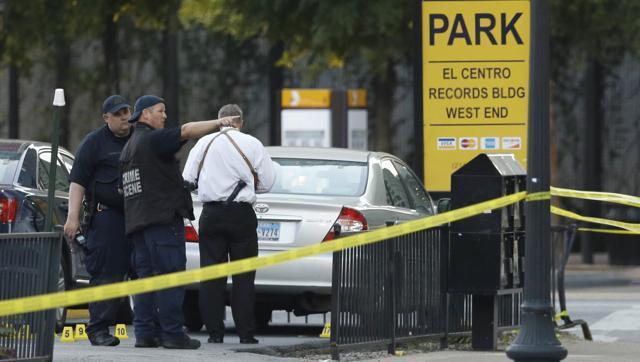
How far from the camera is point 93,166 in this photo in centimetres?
1193

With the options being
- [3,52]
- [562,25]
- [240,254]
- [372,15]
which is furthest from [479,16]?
[3,52]

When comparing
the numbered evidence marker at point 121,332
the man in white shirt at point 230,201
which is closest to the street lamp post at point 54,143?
the man in white shirt at point 230,201

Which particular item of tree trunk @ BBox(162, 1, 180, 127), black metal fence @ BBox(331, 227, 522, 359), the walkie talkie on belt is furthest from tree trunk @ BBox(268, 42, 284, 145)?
the walkie talkie on belt

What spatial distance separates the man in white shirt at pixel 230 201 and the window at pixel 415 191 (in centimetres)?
254

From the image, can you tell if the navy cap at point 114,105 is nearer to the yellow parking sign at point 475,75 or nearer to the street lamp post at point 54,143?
the street lamp post at point 54,143

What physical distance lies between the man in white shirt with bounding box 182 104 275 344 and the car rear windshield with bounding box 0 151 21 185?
189cm

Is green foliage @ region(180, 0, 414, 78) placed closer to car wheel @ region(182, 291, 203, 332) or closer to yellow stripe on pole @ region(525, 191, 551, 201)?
car wheel @ region(182, 291, 203, 332)

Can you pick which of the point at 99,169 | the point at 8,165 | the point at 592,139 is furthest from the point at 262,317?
the point at 592,139

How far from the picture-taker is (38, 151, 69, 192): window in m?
13.8

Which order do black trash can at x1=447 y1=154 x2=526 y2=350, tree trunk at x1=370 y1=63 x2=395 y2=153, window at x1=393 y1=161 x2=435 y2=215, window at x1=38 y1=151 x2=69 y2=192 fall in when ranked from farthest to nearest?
tree trunk at x1=370 y1=63 x2=395 y2=153 → window at x1=393 y1=161 x2=435 y2=215 → window at x1=38 y1=151 x2=69 y2=192 → black trash can at x1=447 y1=154 x2=526 y2=350

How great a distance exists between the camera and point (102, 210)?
12.0 meters

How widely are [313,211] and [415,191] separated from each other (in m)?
1.86

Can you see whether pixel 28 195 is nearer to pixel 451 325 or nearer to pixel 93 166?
pixel 93 166

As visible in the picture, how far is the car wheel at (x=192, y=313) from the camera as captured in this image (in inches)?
552
